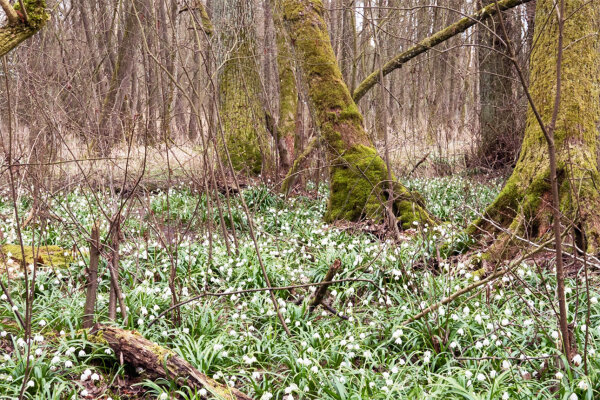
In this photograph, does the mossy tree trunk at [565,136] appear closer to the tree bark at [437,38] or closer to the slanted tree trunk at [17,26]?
the tree bark at [437,38]

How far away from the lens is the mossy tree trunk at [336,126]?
21.2 ft

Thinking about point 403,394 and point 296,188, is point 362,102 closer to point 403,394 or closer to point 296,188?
point 296,188

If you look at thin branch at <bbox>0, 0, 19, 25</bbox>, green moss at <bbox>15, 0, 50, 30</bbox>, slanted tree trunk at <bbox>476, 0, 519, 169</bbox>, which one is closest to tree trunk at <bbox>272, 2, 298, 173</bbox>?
slanted tree trunk at <bbox>476, 0, 519, 169</bbox>

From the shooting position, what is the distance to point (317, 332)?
154 inches

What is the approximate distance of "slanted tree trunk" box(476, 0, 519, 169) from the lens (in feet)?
32.2

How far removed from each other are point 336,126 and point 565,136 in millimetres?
2746

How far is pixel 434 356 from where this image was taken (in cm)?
360

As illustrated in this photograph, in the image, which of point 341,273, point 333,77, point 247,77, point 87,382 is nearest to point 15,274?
point 87,382

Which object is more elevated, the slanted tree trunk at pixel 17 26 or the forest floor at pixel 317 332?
the slanted tree trunk at pixel 17 26

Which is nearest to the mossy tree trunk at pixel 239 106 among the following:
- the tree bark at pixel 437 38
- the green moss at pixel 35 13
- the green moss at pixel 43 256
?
the tree bark at pixel 437 38

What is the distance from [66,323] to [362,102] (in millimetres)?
16457

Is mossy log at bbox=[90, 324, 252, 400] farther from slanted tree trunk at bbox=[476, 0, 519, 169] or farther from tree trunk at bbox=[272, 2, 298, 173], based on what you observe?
slanted tree trunk at bbox=[476, 0, 519, 169]

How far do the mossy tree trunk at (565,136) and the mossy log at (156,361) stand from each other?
291 cm

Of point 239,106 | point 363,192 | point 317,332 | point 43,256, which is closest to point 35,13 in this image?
point 317,332
